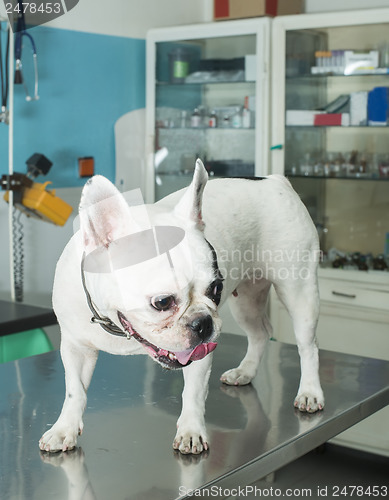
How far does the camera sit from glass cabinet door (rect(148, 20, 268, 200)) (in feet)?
12.8

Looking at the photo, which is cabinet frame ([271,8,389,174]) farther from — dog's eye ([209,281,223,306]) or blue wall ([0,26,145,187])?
dog's eye ([209,281,223,306])

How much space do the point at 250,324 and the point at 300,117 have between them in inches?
86.0

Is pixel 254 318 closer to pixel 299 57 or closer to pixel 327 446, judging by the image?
pixel 327 446

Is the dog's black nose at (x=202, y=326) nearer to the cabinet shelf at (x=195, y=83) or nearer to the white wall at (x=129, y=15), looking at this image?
the white wall at (x=129, y=15)

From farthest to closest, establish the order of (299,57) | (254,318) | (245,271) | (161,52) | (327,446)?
(161,52) → (299,57) → (327,446) → (254,318) → (245,271)

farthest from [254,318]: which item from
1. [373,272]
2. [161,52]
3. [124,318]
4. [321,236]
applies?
[161,52]

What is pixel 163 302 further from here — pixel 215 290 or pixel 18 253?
pixel 18 253

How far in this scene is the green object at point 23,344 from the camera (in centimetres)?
255

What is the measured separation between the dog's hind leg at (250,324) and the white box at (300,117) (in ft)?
6.96

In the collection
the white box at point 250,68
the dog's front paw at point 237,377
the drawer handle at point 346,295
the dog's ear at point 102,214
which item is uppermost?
the white box at point 250,68

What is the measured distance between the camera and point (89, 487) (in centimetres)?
117

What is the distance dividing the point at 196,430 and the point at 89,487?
21 centimetres

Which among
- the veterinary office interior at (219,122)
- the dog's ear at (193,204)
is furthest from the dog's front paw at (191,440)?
the veterinary office interior at (219,122)
